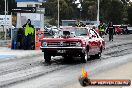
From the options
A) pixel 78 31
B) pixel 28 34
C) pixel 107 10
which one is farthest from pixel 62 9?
pixel 78 31

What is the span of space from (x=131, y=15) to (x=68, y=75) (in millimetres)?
90050

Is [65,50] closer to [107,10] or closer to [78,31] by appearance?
[78,31]

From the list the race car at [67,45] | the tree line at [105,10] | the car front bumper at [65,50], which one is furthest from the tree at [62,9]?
the car front bumper at [65,50]

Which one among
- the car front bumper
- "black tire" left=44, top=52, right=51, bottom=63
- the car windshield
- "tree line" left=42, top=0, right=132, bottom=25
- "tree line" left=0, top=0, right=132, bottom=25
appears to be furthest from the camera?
"tree line" left=0, top=0, right=132, bottom=25

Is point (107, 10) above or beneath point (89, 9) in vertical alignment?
beneath

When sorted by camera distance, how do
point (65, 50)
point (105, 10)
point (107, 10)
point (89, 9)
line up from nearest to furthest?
point (65, 50) < point (107, 10) < point (105, 10) < point (89, 9)

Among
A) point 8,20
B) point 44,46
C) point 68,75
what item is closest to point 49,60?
point 44,46

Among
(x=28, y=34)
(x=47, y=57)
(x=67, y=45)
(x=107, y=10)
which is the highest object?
(x=107, y=10)

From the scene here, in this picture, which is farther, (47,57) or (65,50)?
(47,57)

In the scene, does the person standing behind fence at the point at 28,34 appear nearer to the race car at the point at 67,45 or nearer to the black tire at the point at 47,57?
the race car at the point at 67,45

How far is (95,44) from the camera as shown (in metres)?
21.0

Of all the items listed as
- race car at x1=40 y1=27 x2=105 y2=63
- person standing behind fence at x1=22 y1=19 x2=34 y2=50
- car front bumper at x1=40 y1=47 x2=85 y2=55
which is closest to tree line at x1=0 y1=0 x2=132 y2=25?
person standing behind fence at x1=22 y1=19 x2=34 y2=50

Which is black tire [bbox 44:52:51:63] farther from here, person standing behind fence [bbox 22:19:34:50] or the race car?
person standing behind fence [bbox 22:19:34:50]

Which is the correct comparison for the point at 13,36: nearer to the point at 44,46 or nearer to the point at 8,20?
the point at 44,46
